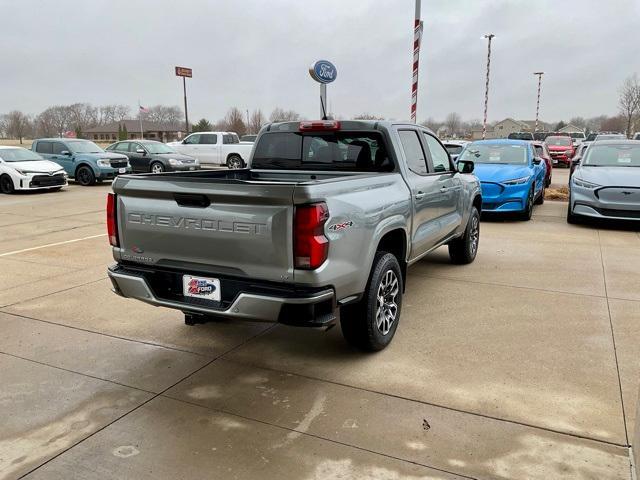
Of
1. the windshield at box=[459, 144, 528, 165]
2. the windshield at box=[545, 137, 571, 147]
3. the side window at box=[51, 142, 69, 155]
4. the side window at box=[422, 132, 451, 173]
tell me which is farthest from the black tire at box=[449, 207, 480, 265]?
the windshield at box=[545, 137, 571, 147]

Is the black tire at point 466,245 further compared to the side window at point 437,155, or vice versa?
the black tire at point 466,245

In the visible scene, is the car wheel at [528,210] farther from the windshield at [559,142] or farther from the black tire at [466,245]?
the windshield at [559,142]

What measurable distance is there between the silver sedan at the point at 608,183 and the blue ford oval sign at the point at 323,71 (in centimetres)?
546

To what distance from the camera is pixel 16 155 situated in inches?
643

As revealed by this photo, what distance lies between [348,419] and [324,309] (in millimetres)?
692

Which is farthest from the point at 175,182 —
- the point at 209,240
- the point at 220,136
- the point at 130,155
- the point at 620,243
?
the point at 220,136

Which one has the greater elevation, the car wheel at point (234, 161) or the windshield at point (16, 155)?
the windshield at point (16, 155)

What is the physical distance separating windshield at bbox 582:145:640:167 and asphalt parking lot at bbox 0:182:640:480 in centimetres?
513

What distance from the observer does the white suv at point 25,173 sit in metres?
15.3

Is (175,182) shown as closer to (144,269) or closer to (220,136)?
(144,269)

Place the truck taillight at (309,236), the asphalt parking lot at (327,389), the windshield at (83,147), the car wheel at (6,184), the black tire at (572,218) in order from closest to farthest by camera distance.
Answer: the asphalt parking lot at (327,389)
the truck taillight at (309,236)
the black tire at (572,218)
the car wheel at (6,184)
the windshield at (83,147)

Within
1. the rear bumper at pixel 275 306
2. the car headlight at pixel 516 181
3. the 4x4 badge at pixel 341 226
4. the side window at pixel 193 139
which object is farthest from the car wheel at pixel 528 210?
the side window at pixel 193 139

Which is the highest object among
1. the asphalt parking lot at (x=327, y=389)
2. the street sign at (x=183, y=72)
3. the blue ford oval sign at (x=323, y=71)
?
the street sign at (x=183, y=72)

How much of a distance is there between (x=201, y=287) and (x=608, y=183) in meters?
8.60
